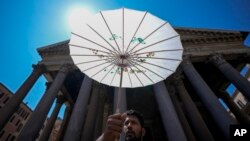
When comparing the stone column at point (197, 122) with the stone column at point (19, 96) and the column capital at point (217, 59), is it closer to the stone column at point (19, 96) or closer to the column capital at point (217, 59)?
the column capital at point (217, 59)

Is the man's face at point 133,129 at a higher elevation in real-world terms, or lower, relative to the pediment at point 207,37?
lower

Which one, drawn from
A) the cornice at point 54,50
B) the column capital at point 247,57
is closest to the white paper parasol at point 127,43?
the cornice at point 54,50

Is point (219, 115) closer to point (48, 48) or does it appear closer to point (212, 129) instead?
point (212, 129)

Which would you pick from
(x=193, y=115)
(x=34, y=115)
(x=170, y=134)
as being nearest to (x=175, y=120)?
(x=170, y=134)

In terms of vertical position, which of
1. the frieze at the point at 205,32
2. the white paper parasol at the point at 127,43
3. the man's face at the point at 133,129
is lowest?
the man's face at the point at 133,129

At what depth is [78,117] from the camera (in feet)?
32.6

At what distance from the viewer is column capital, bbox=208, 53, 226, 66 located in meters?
13.2

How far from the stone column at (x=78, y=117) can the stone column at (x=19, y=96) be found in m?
4.77

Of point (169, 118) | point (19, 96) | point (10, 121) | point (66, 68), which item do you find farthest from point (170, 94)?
point (10, 121)

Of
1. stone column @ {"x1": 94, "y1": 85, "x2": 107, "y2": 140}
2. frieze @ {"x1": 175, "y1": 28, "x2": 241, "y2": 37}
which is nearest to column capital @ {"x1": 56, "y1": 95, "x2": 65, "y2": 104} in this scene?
stone column @ {"x1": 94, "y1": 85, "x2": 107, "y2": 140}

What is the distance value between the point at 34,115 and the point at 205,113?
65.0 ft

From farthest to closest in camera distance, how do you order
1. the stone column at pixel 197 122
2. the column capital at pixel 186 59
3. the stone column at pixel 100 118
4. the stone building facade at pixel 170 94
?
the stone column at pixel 100 118 → the column capital at pixel 186 59 → the stone column at pixel 197 122 → the stone building facade at pixel 170 94

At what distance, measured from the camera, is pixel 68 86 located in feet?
68.0

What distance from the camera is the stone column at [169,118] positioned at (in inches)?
316
